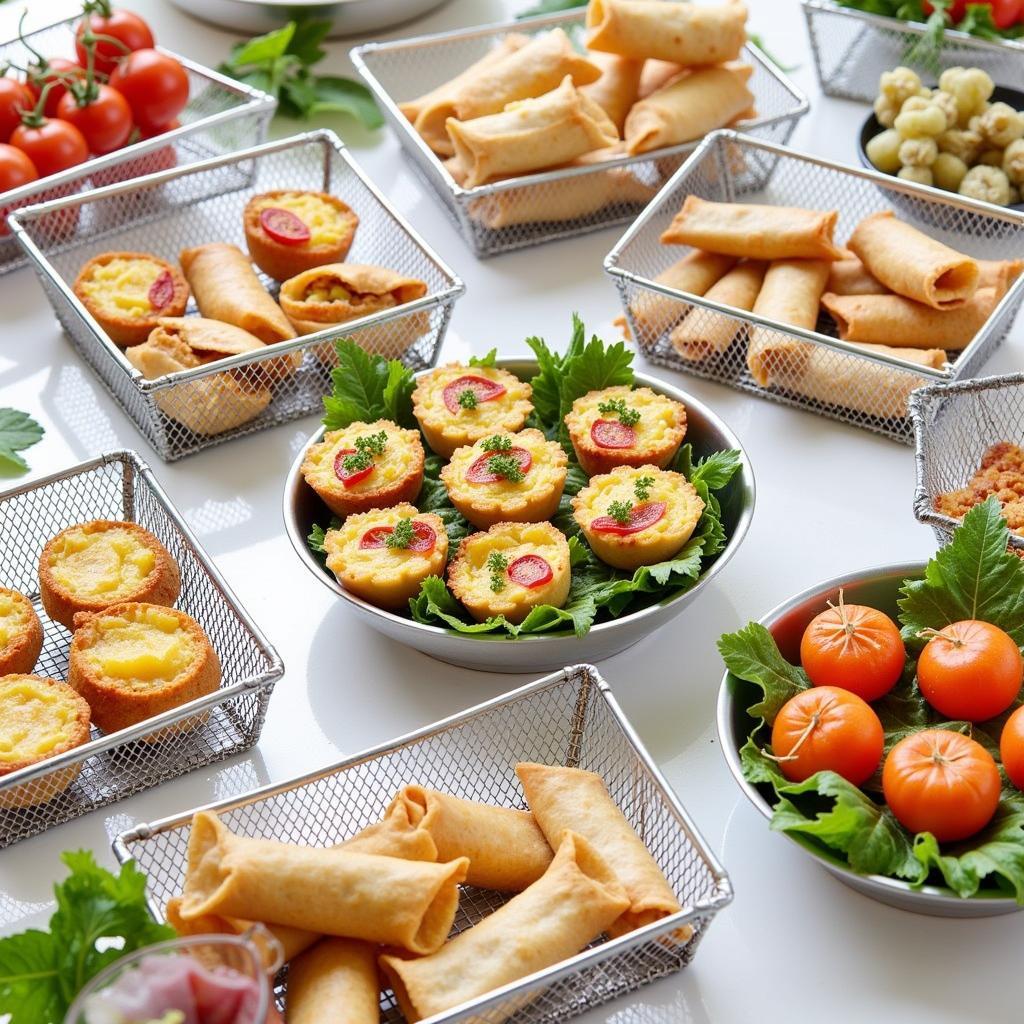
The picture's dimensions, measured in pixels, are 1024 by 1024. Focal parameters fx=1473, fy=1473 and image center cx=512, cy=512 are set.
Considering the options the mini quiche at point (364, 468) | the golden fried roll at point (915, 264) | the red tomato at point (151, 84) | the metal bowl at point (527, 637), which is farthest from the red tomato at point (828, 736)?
the red tomato at point (151, 84)

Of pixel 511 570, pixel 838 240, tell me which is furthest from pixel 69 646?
pixel 838 240

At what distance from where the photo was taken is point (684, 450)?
1.89m

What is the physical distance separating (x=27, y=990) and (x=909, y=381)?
4.60 feet

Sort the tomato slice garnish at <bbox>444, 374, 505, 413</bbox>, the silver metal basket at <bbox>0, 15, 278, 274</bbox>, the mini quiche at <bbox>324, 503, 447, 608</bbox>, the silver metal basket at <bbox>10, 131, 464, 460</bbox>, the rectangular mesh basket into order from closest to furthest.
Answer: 1. the mini quiche at <bbox>324, 503, 447, 608</bbox>
2. the tomato slice garnish at <bbox>444, 374, 505, 413</bbox>
3. the silver metal basket at <bbox>10, 131, 464, 460</bbox>
4. the silver metal basket at <bbox>0, 15, 278, 274</bbox>
5. the rectangular mesh basket

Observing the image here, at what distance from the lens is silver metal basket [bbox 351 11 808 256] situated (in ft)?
8.00

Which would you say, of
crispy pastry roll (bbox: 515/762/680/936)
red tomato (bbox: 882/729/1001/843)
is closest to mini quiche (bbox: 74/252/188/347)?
crispy pastry roll (bbox: 515/762/680/936)

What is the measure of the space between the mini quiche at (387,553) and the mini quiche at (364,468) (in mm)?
28

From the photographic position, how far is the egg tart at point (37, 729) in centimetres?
155

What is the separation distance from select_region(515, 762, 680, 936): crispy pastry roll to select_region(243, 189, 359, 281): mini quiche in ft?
3.50

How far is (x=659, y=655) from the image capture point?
1.83m

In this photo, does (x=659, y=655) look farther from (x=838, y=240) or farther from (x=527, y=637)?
(x=838, y=240)

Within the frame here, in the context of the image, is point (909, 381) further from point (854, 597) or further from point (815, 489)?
point (854, 597)

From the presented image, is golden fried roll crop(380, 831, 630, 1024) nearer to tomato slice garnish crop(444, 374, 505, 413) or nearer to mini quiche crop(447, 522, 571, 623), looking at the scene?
mini quiche crop(447, 522, 571, 623)

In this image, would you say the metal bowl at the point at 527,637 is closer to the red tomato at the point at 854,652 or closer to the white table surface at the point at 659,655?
the white table surface at the point at 659,655
